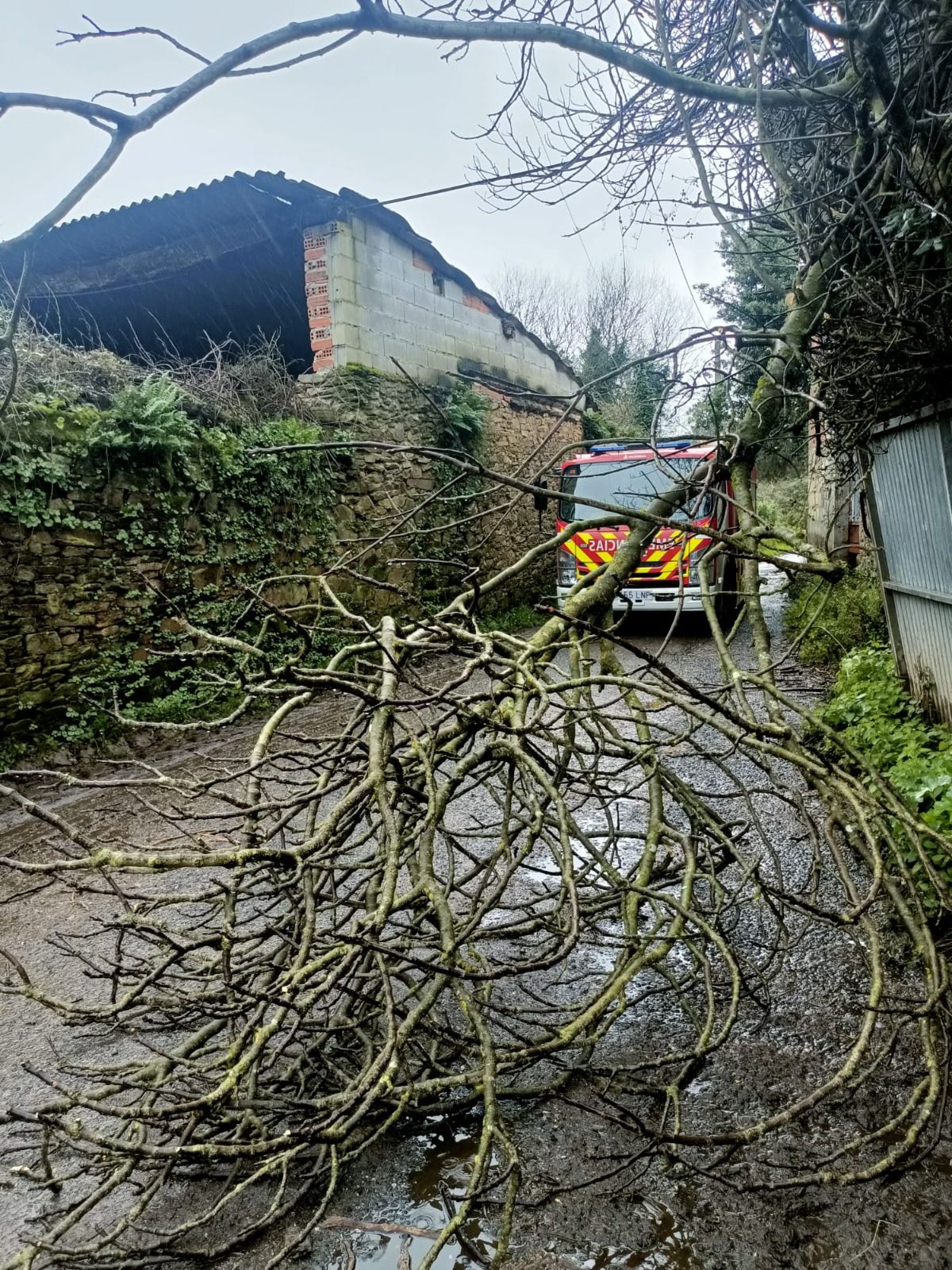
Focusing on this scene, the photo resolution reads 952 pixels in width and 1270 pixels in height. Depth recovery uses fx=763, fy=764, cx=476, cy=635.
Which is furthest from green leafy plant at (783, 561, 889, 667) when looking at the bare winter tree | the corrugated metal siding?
the bare winter tree

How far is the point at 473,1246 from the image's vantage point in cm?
187

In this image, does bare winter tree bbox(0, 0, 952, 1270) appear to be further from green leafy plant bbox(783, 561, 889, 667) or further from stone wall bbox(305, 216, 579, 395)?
stone wall bbox(305, 216, 579, 395)

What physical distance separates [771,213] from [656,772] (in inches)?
110

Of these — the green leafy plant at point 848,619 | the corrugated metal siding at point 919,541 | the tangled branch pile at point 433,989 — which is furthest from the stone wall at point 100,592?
the green leafy plant at point 848,619

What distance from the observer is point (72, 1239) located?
2086mm

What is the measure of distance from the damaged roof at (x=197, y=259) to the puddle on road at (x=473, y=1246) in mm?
8576

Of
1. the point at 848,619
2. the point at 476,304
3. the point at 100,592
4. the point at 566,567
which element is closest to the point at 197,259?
the point at 476,304

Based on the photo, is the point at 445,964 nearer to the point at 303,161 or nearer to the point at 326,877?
the point at 326,877

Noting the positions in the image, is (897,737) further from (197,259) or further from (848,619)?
(197,259)

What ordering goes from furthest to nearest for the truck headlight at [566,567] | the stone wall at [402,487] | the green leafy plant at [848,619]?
1. the truck headlight at [566,567]
2. the stone wall at [402,487]
3. the green leafy plant at [848,619]

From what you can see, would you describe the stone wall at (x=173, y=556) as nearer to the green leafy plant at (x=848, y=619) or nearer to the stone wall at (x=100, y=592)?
the stone wall at (x=100, y=592)

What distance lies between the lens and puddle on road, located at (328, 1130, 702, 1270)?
6.41ft

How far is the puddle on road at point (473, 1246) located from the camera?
1.96 m

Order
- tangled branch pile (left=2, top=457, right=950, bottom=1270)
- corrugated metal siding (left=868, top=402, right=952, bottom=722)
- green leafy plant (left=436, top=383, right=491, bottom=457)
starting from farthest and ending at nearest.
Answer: green leafy plant (left=436, top=383, right=491, bottom=457) → corrugated metal siding (left=868, top=402, right=952, bottom=722) → tangled branch pile (left=2, top=457, right=950, bottom=1270)
